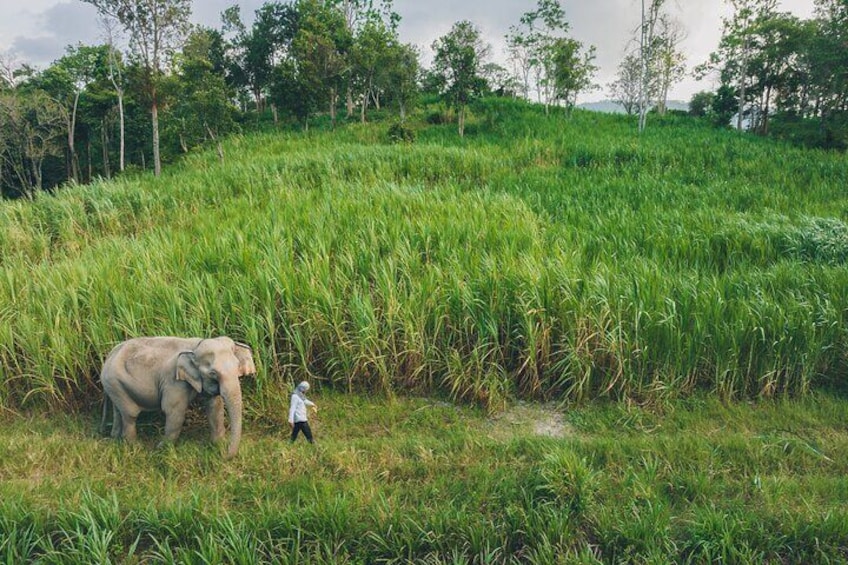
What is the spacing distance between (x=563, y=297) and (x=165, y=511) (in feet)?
12.3

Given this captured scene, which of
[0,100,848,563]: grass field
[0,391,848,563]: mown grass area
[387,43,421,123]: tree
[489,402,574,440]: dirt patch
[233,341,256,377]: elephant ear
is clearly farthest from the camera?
[387,43,421,123]: tree

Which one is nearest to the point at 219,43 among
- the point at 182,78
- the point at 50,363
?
the point at 182,78

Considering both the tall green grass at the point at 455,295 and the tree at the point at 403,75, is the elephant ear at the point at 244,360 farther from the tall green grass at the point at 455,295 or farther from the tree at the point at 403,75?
the tree at the point at 403,75

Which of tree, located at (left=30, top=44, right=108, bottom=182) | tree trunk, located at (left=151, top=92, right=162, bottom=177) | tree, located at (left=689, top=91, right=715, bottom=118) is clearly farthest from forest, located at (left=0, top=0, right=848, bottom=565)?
tree, located at (left=689, top=91, right=715, bottom=118)

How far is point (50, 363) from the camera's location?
14.0 feet

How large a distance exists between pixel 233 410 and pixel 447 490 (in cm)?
161

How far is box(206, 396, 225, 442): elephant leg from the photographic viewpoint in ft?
11.9

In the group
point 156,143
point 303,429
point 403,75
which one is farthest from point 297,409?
point 403,75

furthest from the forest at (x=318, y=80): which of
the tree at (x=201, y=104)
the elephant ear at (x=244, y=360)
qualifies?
the elephant ear at (x=244, y=360)

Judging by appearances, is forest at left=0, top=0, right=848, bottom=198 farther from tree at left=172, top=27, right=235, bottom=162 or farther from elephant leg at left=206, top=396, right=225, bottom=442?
elephant leg at left=206, top=396, right=225, bottom=442

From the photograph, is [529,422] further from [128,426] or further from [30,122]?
[30,122]

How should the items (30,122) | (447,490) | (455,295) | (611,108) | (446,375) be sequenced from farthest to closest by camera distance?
1. (611,108)
2. (30,122)
3. (455,295)
4. (446,375)
5. (447,490)

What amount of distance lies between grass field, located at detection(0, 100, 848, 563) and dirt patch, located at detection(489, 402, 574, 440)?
0.11ft

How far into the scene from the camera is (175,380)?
356 centimetres
